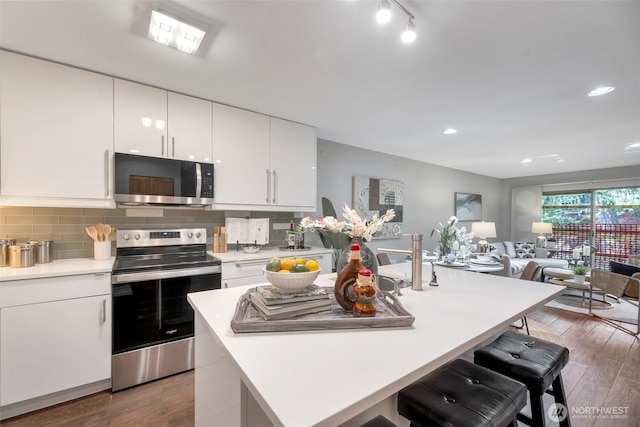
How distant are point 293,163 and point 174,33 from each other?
5.20ft

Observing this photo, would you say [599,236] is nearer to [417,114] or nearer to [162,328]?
[417,114]

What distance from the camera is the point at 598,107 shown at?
2.50 m

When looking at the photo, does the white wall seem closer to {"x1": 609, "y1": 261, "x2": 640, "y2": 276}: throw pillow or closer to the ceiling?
the ceiling

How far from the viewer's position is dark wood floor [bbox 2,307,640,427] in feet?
5.58

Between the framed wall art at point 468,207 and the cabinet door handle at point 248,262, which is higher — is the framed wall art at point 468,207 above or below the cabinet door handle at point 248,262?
above

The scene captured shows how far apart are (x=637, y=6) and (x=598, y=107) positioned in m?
1.59

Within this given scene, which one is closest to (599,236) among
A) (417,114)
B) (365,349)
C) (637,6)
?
(417,114)

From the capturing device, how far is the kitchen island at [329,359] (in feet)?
1.97

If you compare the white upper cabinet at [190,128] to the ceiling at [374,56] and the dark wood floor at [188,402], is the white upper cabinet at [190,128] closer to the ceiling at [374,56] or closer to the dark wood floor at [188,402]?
the ceiling at [374,56]

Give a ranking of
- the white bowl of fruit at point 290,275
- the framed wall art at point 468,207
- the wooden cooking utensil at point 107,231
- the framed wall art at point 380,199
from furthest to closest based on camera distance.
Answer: the framed wall art at point 468,207
the framed wall art at point 380,199
the wooden cooking utensil at point 107,231
the white bowl of fruit at point 290,275

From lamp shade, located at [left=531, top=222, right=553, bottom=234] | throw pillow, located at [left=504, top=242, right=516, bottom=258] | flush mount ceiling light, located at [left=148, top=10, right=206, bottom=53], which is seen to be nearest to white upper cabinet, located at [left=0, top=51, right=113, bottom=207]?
flush mount ceiling light, located at [left=148, top=10, right=206, bottom=53]

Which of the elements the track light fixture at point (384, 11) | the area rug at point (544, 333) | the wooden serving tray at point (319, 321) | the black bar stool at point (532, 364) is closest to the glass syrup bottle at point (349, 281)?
the wooden serving tray at point (319, 321)

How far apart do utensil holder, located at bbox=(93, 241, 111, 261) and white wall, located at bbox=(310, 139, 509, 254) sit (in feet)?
7.33

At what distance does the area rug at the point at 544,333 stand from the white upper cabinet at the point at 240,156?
328 cm
